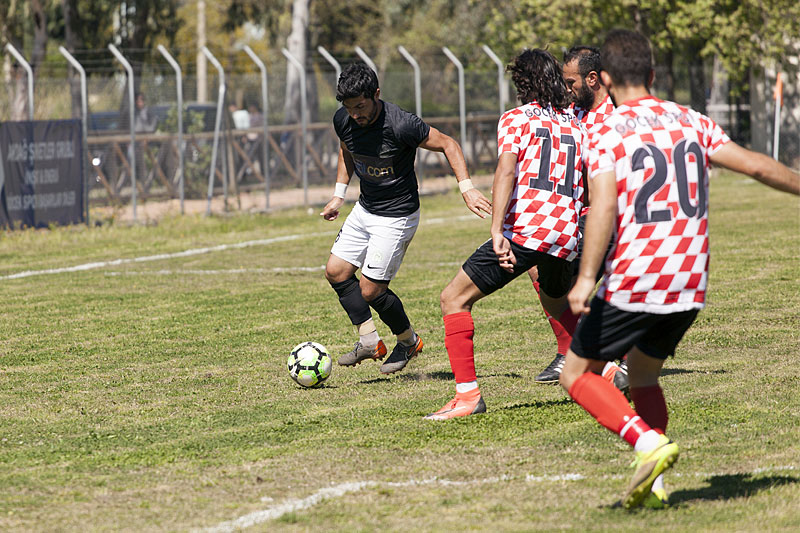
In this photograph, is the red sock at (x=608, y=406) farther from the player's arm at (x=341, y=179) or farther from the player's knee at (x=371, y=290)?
the player's arm at (x=341, y=179)

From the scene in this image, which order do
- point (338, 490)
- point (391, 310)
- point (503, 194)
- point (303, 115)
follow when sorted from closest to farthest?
point (338, 490), point (503, 194), point (391, 310), point (303, 115)

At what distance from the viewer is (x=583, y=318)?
172 inches

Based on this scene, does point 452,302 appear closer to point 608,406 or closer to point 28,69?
point 608,406

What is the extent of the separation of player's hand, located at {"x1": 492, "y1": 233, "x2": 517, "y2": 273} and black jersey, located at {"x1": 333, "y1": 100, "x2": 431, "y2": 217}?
54.3 inches

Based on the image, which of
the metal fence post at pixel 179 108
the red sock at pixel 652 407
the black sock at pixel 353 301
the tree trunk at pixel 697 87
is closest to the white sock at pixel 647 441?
the red sock at pixel 652 407

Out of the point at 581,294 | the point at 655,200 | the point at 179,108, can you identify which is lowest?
the point at 179,108

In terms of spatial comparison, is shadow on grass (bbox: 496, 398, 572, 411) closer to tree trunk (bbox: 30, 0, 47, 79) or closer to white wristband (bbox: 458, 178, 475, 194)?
white wristband (bbox: 458, 178, 475, 194)

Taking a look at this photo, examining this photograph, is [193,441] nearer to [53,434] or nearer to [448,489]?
[53,434]

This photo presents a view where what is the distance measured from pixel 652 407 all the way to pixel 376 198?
314 centimetres

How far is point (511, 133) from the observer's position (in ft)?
19.8

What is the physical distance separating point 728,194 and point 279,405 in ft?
58.0

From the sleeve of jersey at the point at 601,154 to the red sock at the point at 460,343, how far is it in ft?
6.69

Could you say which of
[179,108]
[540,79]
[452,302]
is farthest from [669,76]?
[452,302]

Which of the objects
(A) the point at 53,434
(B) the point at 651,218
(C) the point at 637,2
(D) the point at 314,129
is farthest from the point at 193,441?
(C) the point at 637,2
